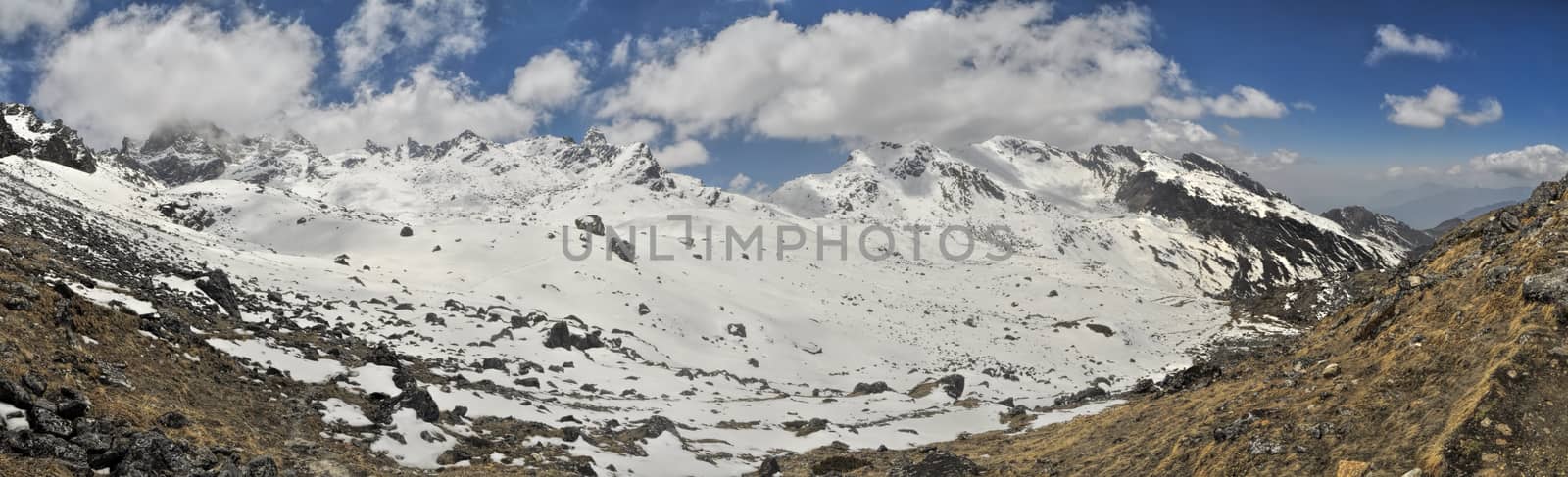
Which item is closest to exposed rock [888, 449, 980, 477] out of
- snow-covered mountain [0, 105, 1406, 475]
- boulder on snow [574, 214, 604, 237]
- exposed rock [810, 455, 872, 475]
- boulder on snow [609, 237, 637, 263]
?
exposed rock [810, 455, 872, 475]

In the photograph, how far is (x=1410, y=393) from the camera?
8.41 m

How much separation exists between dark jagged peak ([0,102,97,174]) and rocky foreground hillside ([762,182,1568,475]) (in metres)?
85.0

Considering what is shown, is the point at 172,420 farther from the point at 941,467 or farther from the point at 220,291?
the point at 220,291

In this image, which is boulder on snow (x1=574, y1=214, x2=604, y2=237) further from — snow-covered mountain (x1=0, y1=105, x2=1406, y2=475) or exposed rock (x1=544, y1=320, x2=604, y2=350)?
exposed rock (x1=544, y1=320, x2=604, y2=350)

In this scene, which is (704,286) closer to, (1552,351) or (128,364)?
(128,364)

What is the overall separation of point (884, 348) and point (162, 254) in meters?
40.1

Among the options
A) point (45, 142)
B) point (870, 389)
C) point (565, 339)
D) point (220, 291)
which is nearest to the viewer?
point (220, 291)

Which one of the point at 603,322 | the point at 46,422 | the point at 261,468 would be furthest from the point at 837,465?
the point at 603,322

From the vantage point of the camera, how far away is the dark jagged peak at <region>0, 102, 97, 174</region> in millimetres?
63469

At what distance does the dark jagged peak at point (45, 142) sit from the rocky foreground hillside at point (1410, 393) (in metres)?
85.0

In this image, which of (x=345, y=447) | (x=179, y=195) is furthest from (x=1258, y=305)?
(x=179, y=195)

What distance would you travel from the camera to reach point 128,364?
38.2ft

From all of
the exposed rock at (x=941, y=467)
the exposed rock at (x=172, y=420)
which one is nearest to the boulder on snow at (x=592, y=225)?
the exposed rock at (x=941, y=467)

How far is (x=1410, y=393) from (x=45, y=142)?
9610 cm
